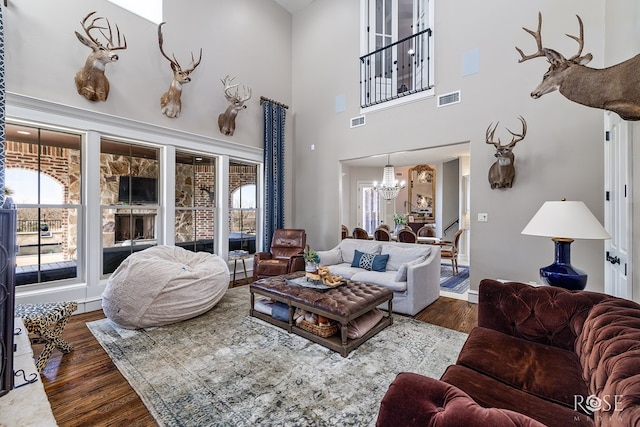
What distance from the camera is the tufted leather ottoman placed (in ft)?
8.35

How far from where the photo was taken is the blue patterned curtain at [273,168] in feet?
18.9

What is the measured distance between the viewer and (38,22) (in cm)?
325

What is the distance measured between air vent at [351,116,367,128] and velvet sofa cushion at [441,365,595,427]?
4598 mm

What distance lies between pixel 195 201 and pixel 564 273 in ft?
16.6

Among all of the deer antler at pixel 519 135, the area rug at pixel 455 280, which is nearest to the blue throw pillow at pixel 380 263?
the area rug at pixel 455 280

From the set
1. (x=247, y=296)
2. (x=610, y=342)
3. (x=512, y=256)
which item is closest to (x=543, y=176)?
(x=512, y=256)

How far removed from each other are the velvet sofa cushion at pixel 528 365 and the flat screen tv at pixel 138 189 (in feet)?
15.1

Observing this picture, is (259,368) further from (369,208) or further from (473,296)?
(369,208)

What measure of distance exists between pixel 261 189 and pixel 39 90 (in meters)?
3.43

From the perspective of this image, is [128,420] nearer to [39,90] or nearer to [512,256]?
[39,90]

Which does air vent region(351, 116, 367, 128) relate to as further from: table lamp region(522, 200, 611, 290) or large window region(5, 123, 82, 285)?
large window region(5, 123, 82, 285)

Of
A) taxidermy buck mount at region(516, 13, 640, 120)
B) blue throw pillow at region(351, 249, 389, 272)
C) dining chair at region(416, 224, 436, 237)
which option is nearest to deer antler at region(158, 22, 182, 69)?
blue throw pillow at region(351, 249, 389, 272)

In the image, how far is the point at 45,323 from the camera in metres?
2.24

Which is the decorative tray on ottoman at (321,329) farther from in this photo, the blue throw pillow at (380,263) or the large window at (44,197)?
the large window at (44,197)
